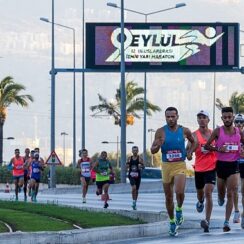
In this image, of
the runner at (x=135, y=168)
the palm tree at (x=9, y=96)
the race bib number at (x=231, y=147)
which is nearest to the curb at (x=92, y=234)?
the race bib number at (x=231, y=147)

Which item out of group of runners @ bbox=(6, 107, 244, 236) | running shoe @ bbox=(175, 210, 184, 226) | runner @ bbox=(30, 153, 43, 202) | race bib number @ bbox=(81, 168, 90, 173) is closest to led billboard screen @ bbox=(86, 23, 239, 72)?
runner @ bbox=(30, 153, 43, 202)

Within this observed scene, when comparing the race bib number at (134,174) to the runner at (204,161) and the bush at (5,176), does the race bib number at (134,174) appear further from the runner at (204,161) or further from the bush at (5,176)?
the bush at (5,176)

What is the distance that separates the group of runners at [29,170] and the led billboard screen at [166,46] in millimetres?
30706

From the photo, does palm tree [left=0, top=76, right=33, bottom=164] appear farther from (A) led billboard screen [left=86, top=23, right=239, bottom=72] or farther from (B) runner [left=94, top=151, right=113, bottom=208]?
(B) runner [left=94, top=151, right=113, bottom=208]

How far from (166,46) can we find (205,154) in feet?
174

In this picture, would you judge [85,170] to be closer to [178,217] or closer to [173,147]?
[178,217]

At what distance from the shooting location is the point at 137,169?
3253cm

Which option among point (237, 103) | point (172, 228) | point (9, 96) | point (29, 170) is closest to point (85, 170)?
point (29, 170)

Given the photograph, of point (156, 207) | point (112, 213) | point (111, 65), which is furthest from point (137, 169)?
point (111, 65)

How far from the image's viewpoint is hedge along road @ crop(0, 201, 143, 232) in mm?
21438

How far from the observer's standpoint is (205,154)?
21.8 meters

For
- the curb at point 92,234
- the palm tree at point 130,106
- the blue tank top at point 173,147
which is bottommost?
the curb at point 92,234

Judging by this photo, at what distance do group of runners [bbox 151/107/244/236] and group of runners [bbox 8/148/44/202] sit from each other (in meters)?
16.1

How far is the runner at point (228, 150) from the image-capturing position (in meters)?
20.8
